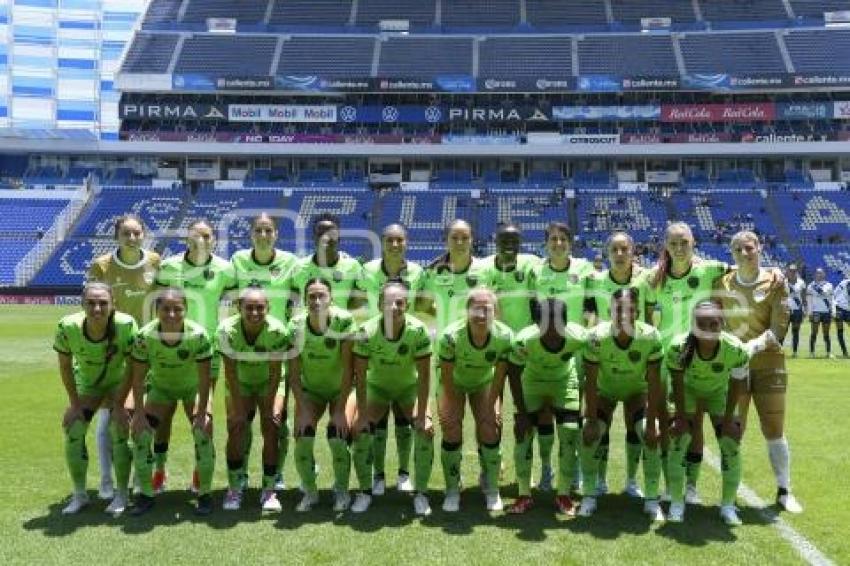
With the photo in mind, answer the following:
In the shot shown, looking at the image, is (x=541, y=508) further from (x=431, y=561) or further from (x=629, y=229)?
(x=629, y=229)

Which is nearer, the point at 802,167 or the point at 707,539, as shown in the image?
the point at 707,539

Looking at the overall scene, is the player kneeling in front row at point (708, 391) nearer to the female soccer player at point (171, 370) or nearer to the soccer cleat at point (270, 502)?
the soccer cleat at point (270, 502)

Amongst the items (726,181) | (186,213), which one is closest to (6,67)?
(186,213)

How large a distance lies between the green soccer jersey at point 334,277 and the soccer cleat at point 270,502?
5.52ft

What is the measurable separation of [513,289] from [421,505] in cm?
205

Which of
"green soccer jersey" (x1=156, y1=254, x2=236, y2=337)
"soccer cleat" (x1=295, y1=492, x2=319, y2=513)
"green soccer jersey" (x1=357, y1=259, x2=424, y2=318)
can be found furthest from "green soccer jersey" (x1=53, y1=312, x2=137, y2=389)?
"green soccer jersey" (x1=357, y1=259, x2=424, y2=318)

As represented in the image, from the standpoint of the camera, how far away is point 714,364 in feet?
19.7

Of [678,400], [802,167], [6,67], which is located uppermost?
[6,67]

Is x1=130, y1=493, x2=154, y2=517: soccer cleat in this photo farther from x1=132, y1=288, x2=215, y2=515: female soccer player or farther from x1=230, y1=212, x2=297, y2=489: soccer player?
x1=230, y1=212, x2=297, y2=489: soccer player

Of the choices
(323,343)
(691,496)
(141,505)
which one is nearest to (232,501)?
(141,505)

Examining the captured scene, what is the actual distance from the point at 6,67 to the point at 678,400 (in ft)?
185

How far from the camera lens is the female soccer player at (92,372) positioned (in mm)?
6219

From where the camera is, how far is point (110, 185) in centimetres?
4831

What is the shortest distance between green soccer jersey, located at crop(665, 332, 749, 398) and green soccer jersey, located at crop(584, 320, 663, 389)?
5.7 inches
